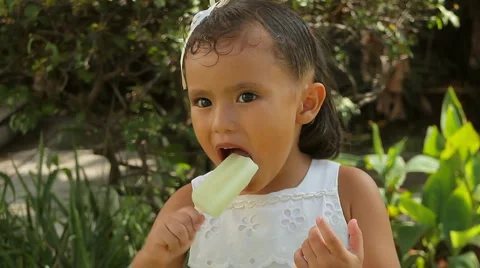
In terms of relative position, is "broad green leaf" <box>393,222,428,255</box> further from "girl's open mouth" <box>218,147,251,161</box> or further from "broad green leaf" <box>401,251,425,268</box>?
"girl's open mouth" <box>218,147,251,161</box>

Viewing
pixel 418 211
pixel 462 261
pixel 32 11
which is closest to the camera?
pixel 32 11

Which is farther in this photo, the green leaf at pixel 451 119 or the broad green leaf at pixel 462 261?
the green leaf at pixel 451 119

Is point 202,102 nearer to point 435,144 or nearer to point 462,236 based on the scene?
point 462,236

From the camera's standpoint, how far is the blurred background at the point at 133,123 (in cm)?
288

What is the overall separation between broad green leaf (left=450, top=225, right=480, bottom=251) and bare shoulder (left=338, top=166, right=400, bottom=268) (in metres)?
1.24

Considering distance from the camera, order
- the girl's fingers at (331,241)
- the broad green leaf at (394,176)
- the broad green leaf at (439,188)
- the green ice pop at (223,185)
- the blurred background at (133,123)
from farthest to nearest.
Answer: the broad green leaf at (394,176)
the broad green leaf at (439,188)
the blurred background at (133,123)
the green ice pop at (223,185)
the girl's fingers at (331,241)

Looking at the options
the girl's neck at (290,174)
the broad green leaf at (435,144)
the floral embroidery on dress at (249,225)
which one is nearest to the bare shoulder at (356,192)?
the girl's neck at (290,174)

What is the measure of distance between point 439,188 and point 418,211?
19 centimetres

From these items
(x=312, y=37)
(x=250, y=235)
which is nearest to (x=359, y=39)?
(x=312, y=37)

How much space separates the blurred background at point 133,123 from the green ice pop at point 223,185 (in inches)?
41.0

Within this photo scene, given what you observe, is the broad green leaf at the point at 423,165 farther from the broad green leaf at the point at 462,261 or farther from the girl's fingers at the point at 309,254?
the girl's fingers at the point at 309,254

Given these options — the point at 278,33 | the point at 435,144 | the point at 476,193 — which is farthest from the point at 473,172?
the point at 278,33

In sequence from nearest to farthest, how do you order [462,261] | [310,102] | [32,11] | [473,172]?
[310,102]
[32,11]
[462,261]
[473,172]

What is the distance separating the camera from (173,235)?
1751 millimetres
